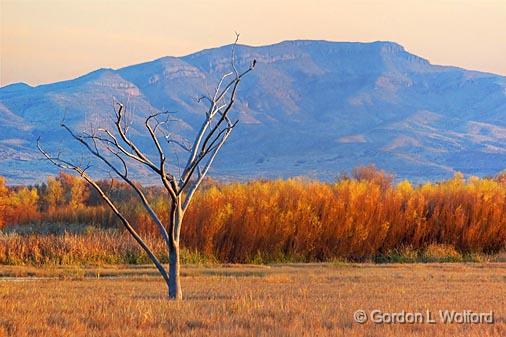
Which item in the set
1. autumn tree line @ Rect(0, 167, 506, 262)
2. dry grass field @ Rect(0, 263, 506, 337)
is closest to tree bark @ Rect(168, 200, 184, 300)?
dry grass field @ Rect(0, 263, 506, 337)

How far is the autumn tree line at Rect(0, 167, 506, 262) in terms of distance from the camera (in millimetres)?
30625

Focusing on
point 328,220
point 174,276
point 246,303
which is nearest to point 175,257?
point 174,276

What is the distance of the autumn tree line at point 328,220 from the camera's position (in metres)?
30.6

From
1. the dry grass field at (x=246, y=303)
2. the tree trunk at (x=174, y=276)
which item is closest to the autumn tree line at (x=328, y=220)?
the dry grass field at (x=246, y=303)

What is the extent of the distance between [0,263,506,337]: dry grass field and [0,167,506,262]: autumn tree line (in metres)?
9.82

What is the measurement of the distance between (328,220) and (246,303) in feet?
66.5

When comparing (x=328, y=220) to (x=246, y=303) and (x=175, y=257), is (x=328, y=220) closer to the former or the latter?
(x=175, y=257)

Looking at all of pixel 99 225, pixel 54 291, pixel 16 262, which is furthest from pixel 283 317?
pixel 99 225

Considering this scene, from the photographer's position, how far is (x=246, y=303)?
A: 11898mm

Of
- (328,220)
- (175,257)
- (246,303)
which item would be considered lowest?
(328,220)

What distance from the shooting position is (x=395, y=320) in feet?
35.0

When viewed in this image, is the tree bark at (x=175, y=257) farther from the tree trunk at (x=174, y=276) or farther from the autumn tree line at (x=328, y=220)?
the autumn tree line at (x=328, y=220)

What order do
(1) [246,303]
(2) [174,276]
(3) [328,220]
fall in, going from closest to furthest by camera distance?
(1) [246,303] < (2) [174,276] < (3) [328,220]

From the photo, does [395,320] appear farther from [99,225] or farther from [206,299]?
[99,225]
